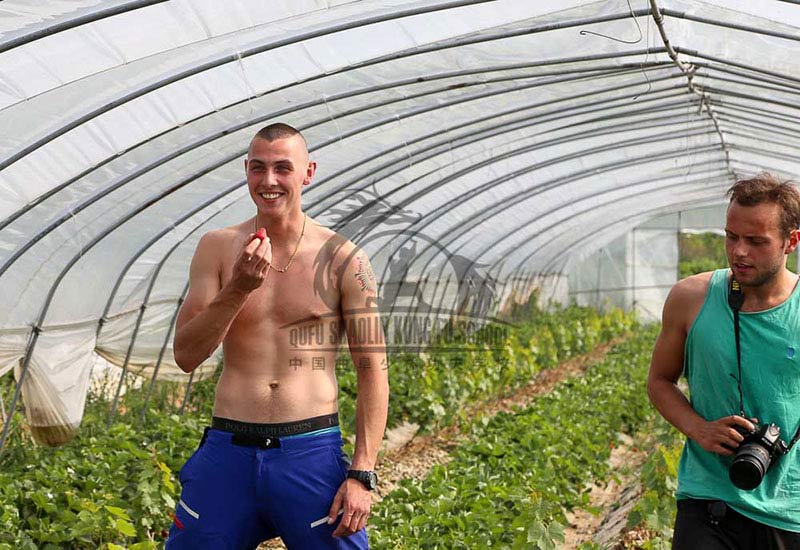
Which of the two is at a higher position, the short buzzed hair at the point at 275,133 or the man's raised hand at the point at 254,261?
the short buzzed hair at the point at 275,133

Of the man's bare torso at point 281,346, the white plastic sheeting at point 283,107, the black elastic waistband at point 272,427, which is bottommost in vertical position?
the black elastic waistband at point 272,427

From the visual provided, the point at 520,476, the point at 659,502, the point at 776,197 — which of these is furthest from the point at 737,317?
the point at 520,476

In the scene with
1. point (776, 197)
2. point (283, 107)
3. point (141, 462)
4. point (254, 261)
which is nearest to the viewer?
point (254, 261)

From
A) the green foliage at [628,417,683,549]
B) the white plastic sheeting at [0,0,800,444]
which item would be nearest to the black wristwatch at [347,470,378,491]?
the white plastic sheeting at [0,0,800,444]

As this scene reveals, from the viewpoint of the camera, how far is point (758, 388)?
2.97 meters

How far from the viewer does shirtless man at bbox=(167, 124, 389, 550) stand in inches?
120

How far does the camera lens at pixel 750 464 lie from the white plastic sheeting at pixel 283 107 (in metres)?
3.01

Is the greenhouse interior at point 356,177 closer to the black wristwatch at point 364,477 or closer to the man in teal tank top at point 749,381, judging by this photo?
the man in teal tank top at point 749,381

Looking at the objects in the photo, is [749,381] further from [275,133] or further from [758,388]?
[275,133]

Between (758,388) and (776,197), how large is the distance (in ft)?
1.69

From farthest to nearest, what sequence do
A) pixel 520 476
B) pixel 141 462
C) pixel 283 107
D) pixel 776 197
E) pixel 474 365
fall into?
pixel 474 365 < pixel 520 476 < pixel 283 107 < pixel 141 462 < pixel 776 197

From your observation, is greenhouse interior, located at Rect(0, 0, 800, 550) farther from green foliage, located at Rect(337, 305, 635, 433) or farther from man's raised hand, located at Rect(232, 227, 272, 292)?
man's raised hand, located at Rect(232, 227, 272, 292)

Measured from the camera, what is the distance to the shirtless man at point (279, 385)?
3.04 m

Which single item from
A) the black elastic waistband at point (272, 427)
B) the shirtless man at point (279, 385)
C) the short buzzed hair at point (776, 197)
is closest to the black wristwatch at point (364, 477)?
the shirtless man at point (279, 385)
